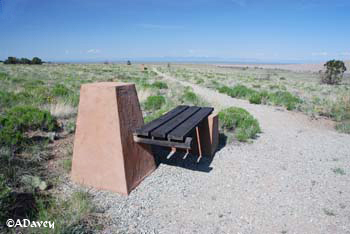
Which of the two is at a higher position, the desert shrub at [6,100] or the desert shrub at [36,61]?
the desert shrub at [36,61]

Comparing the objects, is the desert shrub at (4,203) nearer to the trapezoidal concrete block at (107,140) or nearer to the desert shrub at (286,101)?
the trapezoidal concrete block at (107,140)

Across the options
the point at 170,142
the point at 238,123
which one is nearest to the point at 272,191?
the point at 170,142

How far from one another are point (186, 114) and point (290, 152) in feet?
8.72

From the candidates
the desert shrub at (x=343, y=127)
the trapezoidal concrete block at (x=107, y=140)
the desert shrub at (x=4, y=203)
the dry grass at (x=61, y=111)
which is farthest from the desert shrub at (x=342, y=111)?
the desert shrub at (x=4, y=203)

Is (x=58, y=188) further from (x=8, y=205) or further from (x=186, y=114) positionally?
(x=186, y=114)

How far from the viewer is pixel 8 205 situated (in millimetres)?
2352

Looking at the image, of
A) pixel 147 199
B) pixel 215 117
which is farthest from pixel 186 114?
pixel 147 199

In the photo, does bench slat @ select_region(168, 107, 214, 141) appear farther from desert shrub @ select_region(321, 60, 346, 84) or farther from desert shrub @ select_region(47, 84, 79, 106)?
desert shrub @ select_region(321, 60, 346, 84)

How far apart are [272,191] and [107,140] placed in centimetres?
262

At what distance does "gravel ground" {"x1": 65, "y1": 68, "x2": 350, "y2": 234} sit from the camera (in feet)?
8.50

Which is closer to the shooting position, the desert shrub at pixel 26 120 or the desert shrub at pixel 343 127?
the desert shrub at pixel 26 120

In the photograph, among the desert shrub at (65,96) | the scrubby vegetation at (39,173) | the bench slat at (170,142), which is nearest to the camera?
the scrubby vegetation at (39,173)

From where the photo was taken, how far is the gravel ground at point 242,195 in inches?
102

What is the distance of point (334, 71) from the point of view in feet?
76.6
